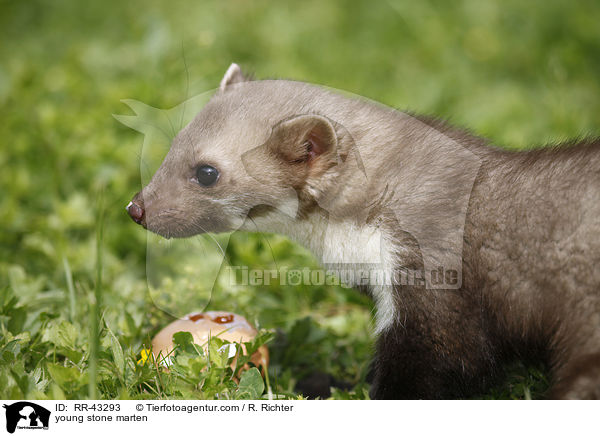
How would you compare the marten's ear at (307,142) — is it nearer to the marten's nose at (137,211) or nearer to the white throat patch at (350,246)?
the white throat patch at (350,246)

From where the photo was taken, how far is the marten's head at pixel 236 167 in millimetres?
2832

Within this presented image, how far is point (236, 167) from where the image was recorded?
2881 millimetres

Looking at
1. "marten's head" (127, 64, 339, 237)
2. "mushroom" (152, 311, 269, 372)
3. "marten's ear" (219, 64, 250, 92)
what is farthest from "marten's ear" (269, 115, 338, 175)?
"mushroom" (152, 311, 269, 372)

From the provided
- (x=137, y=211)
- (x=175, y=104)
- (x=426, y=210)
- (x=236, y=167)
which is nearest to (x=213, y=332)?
(x=137, y=211)

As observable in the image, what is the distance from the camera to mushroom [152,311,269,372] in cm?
285

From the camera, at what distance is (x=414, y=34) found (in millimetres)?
7188

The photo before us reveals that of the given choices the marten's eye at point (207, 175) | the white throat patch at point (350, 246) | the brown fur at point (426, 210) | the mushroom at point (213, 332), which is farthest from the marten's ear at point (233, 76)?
the mushroom at point (213, 332)

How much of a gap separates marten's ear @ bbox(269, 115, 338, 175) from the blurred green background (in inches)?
31.1

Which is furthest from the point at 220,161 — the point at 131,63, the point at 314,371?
the point at 131,63

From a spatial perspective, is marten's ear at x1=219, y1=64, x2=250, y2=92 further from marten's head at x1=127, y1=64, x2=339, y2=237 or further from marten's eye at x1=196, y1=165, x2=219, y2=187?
marten's eye at x1=196, y1=165, x2=219, y2=187

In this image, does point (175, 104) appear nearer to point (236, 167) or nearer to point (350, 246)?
point (236, 167)

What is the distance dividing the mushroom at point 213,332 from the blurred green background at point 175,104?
0.13 metres
